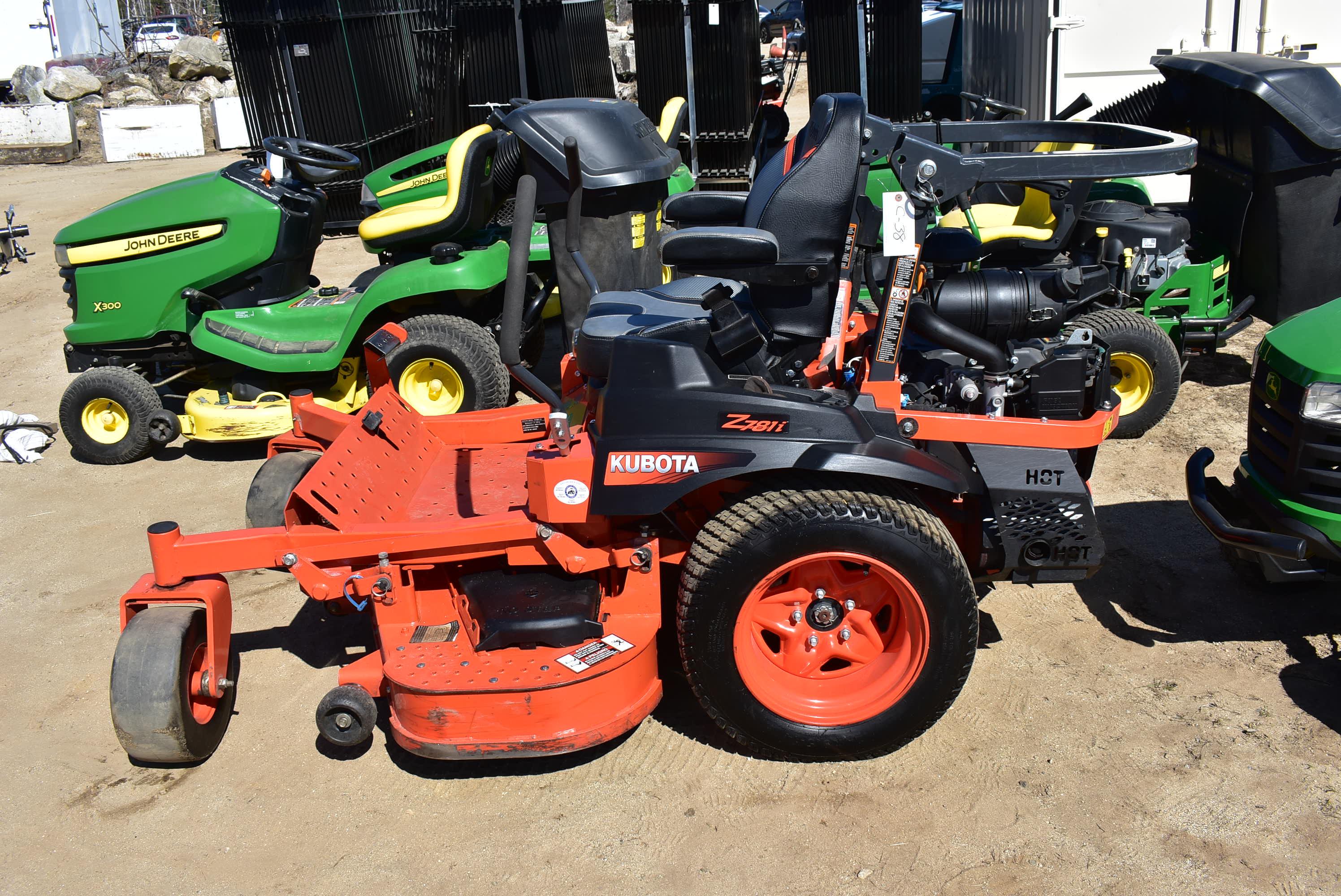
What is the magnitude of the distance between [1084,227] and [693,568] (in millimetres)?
3864

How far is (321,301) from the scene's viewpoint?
581 cm

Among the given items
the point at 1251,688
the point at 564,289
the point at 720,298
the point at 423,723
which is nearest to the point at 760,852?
the point at 423,723

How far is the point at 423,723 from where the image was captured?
2947 millimetres

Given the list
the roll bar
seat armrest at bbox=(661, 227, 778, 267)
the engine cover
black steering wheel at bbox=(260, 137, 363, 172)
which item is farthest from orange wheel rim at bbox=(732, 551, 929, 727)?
black steering wheel at bbox=(260, 137, 363, 172)

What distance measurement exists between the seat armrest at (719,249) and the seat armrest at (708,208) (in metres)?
0.91

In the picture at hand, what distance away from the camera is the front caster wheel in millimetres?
3098

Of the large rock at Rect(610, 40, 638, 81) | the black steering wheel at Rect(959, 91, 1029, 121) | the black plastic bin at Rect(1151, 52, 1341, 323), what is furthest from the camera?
the large rock at Rect(610, 40, 638, 81)

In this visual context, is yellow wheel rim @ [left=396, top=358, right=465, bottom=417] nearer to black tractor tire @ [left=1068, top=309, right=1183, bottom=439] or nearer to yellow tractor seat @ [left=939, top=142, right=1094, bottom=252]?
yellow tractor seat @ [left=939, top=142, right=1094, bottom=252]

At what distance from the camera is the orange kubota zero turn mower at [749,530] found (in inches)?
114

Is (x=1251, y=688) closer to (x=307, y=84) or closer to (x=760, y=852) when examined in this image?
(x=760, y=852)

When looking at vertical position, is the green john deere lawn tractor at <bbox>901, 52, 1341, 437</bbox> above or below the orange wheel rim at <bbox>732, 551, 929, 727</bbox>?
Result: above

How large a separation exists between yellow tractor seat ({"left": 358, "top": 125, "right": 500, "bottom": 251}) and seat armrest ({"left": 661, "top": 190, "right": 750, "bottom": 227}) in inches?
87.7

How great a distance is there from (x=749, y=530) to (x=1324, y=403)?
70.0 inches

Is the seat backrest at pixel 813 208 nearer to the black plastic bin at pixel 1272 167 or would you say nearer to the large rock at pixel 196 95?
the black plastic bin at pixel 1272 167
